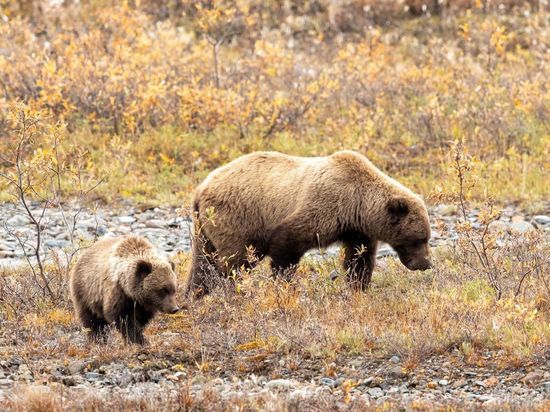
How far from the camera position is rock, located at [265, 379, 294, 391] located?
6273mm

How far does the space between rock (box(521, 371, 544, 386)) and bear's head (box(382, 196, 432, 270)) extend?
2.67m

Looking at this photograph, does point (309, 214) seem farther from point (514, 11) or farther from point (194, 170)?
point (514, 11)

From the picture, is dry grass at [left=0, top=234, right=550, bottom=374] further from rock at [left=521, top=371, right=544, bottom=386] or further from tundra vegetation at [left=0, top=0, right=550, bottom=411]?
rock at [left=521, top=371, right=544, bottom=386]

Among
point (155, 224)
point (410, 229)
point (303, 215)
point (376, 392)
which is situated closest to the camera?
point (376, 392)

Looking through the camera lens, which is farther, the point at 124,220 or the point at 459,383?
the point at 124,220

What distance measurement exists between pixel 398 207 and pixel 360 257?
0.65 meters

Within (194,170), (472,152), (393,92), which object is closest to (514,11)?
(393,92)

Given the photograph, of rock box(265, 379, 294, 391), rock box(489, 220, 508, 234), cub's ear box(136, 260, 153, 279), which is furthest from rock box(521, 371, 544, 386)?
rock box(489, 220, 508, 234)

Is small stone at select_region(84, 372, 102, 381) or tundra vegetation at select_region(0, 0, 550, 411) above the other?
small stone at select_region(84, 372, 102, 381)

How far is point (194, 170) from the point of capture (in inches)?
558

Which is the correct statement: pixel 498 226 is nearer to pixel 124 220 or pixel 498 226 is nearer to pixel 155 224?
pixel 155 224

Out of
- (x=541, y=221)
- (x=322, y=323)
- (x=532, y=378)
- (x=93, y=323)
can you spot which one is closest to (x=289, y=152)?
(x=541, y=221)

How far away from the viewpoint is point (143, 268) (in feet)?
24.7

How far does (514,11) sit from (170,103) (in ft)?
33.5
